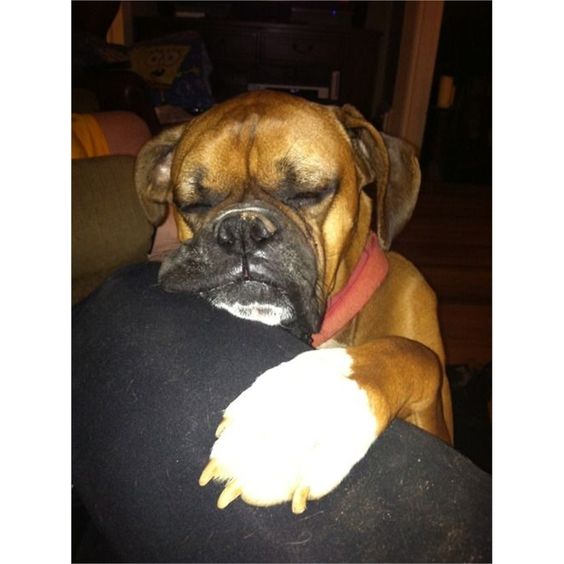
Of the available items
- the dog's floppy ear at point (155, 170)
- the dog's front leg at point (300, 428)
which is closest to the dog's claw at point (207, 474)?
the dog's front leg at point (300, 428)

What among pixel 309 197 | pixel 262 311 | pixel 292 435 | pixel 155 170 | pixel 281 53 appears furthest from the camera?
pixel 281 53

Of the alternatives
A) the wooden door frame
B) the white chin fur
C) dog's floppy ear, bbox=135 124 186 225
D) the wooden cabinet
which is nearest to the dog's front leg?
the white chin fur

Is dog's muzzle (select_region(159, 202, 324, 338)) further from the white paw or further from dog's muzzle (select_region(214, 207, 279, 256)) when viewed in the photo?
the white paw

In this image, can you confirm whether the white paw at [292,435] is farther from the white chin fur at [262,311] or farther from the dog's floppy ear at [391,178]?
the dog's floppy ear at [391,178]

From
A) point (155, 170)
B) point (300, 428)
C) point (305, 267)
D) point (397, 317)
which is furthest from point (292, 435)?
point (155, 170)

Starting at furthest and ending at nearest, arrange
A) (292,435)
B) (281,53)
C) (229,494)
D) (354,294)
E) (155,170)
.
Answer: (281,53)
(155,170)
(354,294)
(292,435)
(229,494)

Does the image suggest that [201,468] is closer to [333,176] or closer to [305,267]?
[305,267]

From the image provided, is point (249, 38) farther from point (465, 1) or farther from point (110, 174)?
point (110, 174)
